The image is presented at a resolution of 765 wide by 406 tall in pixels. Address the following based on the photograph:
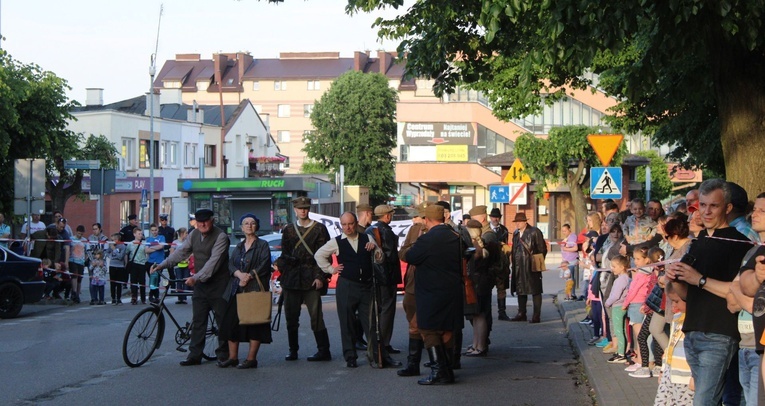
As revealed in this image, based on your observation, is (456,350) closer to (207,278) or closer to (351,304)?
(351,304)

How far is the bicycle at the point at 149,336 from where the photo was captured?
12516 mm

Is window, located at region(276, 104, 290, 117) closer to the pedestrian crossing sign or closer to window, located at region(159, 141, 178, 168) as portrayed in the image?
window, located at region(159, 141, 178, 168)

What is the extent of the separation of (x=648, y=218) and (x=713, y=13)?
3952 mm

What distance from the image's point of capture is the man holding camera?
21.6ft

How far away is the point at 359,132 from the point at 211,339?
7821cm

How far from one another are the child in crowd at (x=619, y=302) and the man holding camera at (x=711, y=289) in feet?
17.0

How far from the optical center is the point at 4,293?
19.5 meters

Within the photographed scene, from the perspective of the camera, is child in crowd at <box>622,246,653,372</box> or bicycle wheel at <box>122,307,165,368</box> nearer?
child in crowd at <box>622,246,653,372</box>

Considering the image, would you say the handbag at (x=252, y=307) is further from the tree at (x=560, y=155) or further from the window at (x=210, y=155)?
the window at (x=210, y=155)

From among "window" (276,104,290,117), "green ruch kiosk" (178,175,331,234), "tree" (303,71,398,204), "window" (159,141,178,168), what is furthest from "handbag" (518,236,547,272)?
"window" (276,104,290,117)

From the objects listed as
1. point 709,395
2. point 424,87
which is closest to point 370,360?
point 709,395

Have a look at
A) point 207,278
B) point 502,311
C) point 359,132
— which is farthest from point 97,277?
point 359,132

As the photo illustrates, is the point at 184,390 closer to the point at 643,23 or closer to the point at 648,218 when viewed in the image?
the point at 648,218

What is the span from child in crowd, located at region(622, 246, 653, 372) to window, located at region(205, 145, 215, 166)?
63.1m
